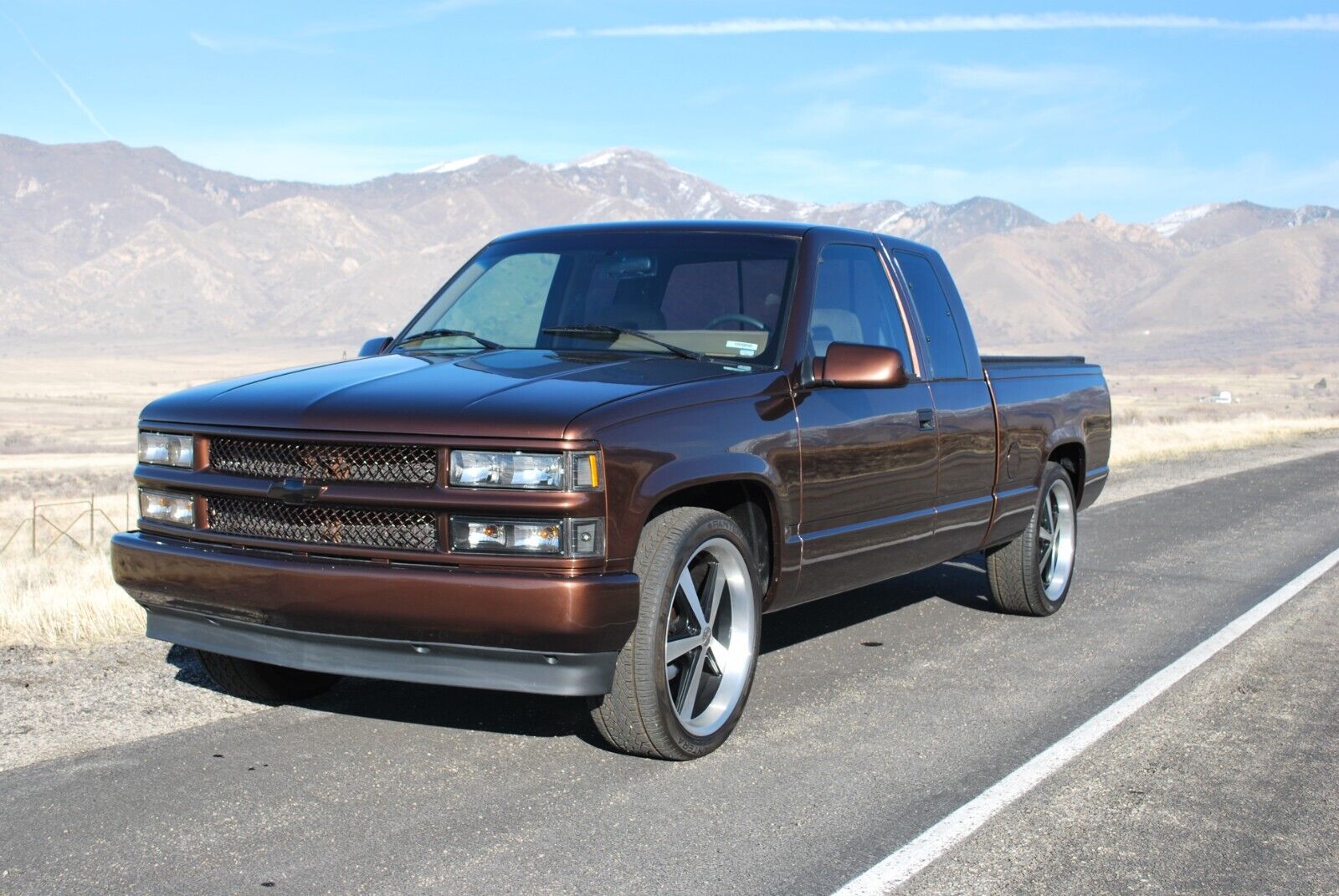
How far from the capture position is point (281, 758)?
484 centimetres

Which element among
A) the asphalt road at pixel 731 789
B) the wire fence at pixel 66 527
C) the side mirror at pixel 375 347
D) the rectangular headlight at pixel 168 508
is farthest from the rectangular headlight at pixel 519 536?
the wire fence at pixel 66 527

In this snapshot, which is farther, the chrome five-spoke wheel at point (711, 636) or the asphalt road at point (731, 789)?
the chrome five-spoke wheel at point (711, 636)

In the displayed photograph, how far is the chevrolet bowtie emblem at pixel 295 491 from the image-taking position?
4504mm

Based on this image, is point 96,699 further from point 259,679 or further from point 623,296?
point 623,296

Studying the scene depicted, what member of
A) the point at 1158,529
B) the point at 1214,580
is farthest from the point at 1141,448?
the point at 1214,580

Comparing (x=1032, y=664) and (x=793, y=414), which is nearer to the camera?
(x=793, y=414)

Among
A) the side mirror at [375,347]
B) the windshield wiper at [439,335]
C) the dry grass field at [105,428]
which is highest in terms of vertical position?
the windshield wiper at [439,335]

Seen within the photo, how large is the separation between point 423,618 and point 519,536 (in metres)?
0.38

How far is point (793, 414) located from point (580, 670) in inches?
57.9

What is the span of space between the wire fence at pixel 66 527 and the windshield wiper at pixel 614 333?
13.2 metres

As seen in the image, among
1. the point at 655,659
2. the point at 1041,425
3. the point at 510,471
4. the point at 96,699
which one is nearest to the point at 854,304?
the point at 1041,425

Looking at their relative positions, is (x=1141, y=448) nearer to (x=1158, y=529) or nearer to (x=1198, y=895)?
(x=1158, y=529)

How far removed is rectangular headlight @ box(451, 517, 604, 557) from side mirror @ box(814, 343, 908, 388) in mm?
1502

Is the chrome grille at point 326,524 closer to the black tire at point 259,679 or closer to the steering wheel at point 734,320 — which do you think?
the black tire at point 259,679
